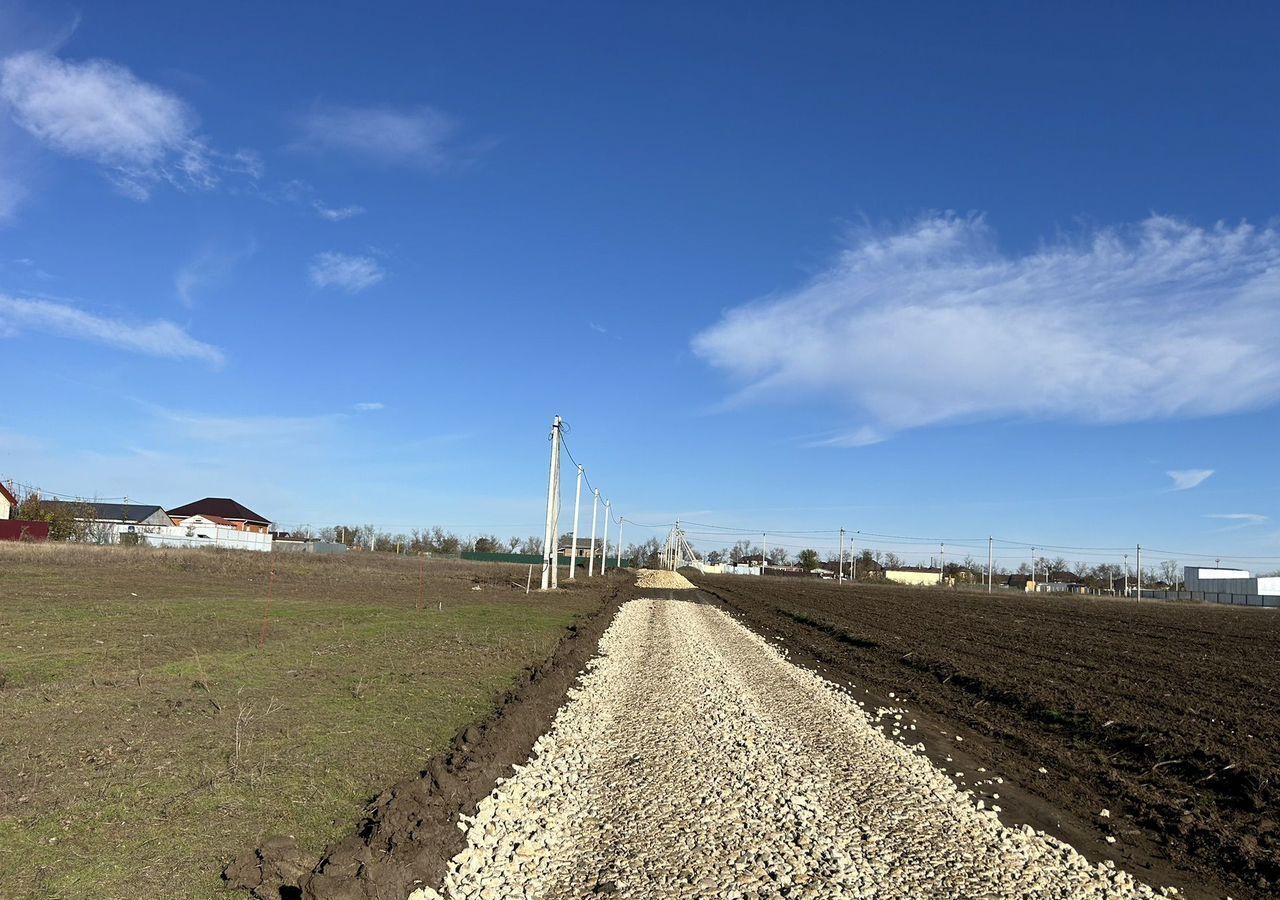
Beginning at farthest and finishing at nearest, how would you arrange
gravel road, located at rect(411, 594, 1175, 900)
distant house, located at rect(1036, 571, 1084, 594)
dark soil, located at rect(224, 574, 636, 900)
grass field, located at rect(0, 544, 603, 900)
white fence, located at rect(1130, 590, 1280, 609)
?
distant house, located at rect(1036, 571, 1084, 594), white fence, located at rect(1130, 590, 1280, 609), gravel road, located at rect(411, 594, 1175, 900), grass field, located at rect(0, 544, 603, 900), dark soil, located at rect(224, 574, 636, 900)

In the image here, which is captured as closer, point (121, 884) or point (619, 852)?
point (121, 884)

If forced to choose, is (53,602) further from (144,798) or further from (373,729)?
(144,798)

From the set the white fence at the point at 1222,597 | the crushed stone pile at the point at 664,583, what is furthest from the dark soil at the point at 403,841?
the white fence at the point at 1222,597

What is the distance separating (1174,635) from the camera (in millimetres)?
33562

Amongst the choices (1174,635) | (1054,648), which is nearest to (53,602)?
(1054,648)

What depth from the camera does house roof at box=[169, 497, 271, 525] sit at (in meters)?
122

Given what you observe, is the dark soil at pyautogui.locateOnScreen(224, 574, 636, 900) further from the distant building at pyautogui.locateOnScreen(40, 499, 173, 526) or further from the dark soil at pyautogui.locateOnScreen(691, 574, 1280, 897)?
the distant building at pyautogui.locateOnScreen(40, 499, 173, 526)

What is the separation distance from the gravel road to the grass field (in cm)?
137

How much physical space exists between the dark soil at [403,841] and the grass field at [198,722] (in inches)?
9.8

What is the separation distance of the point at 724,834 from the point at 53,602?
21836 mm

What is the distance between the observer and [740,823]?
740 centimetres

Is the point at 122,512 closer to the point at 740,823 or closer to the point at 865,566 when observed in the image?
the point at 740,823

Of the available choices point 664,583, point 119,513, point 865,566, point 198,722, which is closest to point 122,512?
point 119,513

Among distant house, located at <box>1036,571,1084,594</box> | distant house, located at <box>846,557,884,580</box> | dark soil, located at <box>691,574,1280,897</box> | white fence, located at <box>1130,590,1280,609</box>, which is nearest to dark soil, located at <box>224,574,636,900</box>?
dark soil, located at <box>691,574,1280,897</box>
